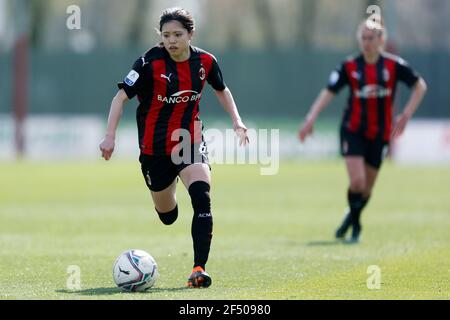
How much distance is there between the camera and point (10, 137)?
3159 centimetres

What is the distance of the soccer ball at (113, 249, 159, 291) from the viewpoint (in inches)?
323

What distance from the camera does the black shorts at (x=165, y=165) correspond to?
8961mm

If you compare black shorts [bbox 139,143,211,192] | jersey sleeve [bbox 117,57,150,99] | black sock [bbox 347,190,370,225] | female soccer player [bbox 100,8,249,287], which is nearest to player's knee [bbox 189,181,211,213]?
female soccer player [bbox 100,8,249,287]

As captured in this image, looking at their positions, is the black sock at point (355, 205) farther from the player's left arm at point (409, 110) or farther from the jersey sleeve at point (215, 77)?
the jersey sleeve at point (215, 77)

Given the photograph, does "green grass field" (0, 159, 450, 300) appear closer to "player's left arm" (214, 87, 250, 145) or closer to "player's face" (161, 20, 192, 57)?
"player's left arm" (214, 87, 250, 145)

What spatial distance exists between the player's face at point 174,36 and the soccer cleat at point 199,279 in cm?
184

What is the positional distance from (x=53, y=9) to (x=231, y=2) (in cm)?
964

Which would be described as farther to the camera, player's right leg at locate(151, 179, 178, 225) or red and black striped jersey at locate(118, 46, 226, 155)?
player's right leg at locate(151, 179, 178, 225)

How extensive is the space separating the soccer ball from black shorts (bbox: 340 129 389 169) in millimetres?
4985

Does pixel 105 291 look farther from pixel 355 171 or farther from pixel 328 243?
pixel 355 171

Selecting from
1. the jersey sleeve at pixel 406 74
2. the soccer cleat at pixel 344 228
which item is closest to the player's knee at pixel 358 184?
the soccer cleat at pixel 344 228

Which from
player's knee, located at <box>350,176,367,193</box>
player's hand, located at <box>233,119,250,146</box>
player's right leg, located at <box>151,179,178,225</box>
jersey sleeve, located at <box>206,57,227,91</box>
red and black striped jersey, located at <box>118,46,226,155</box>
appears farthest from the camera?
player's knee, located at <box>350,176,367,193</box>

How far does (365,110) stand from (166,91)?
4482mm

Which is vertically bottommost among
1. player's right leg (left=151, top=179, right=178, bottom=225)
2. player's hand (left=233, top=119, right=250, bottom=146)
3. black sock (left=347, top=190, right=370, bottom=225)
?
black sock (left=347, top=190, right=370, bottom=225)
